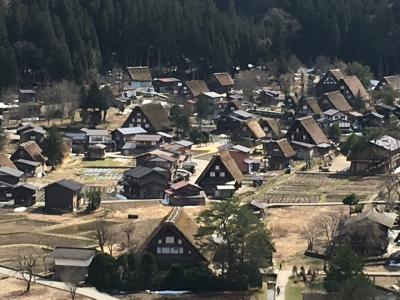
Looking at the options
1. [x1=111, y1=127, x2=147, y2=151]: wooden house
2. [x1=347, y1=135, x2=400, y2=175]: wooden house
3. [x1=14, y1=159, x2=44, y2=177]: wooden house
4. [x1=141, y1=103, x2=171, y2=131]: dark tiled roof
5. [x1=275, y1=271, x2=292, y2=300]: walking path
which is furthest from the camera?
[x1=141, y1=103, x2=171, y2=131]: dark tiled roof

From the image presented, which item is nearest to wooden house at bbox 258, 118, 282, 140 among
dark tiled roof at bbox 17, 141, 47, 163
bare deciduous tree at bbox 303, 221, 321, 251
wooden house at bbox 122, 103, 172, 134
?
wooden house at bbox 122, 103, 172, 134

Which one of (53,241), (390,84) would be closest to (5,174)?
(53,241)

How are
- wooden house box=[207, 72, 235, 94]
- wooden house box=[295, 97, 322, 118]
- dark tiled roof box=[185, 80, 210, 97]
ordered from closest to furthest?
wooden house box=[295, 97, 322, 118], dark tiled roof box=[185, 80, 210, 97], wooden house box=[207, 72, 235, 94]

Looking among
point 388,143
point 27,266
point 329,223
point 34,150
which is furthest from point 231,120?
point 27,266

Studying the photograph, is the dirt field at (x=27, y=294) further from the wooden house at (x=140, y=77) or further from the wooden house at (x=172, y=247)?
the wooden house at (x=140, y=77)

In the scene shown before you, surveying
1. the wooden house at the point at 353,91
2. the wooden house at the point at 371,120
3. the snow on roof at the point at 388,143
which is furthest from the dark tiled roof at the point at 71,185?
the wooden house at the point at 353,91

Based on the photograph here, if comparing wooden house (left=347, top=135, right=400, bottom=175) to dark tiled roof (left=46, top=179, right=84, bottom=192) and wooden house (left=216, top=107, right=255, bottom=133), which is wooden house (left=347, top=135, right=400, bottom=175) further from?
dark tiled roof (left=46, top=179, right=84, bottom=192)
